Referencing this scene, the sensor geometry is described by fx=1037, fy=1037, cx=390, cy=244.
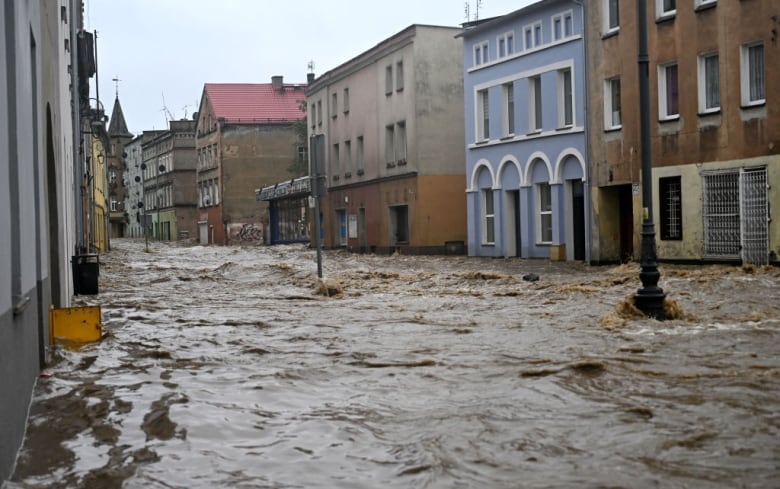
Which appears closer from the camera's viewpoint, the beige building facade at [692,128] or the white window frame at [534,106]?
the beige building facade at [692,128]

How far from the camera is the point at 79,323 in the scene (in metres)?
12.4

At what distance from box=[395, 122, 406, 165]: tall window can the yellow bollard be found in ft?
115

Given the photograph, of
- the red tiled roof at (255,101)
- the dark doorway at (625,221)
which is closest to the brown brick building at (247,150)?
the red tiled roof at (255,101)

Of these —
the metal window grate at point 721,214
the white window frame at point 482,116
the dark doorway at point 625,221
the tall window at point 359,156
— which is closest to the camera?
the metal window grate at point 721,214

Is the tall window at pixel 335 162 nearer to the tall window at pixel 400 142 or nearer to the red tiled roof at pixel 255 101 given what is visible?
the tall window at pixel 400 142

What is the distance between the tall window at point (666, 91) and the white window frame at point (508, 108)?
928cm

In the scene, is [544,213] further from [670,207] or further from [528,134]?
[670,207]

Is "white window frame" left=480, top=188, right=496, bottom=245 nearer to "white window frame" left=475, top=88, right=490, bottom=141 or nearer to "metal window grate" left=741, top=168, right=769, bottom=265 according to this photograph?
"white window frame" left=475, top=88, right=490, bottom=141

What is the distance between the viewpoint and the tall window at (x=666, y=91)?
2888cm

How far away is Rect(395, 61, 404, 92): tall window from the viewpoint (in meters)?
47.1

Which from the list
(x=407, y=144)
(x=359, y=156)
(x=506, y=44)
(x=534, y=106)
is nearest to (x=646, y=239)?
(x=534, y=106)

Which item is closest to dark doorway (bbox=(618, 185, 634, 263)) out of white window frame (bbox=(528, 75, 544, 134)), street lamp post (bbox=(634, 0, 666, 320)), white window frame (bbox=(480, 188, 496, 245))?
white window frame (bbox=(528, 75, 544, 134))

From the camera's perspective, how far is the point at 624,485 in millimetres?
5250

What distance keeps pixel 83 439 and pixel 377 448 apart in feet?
6.51
